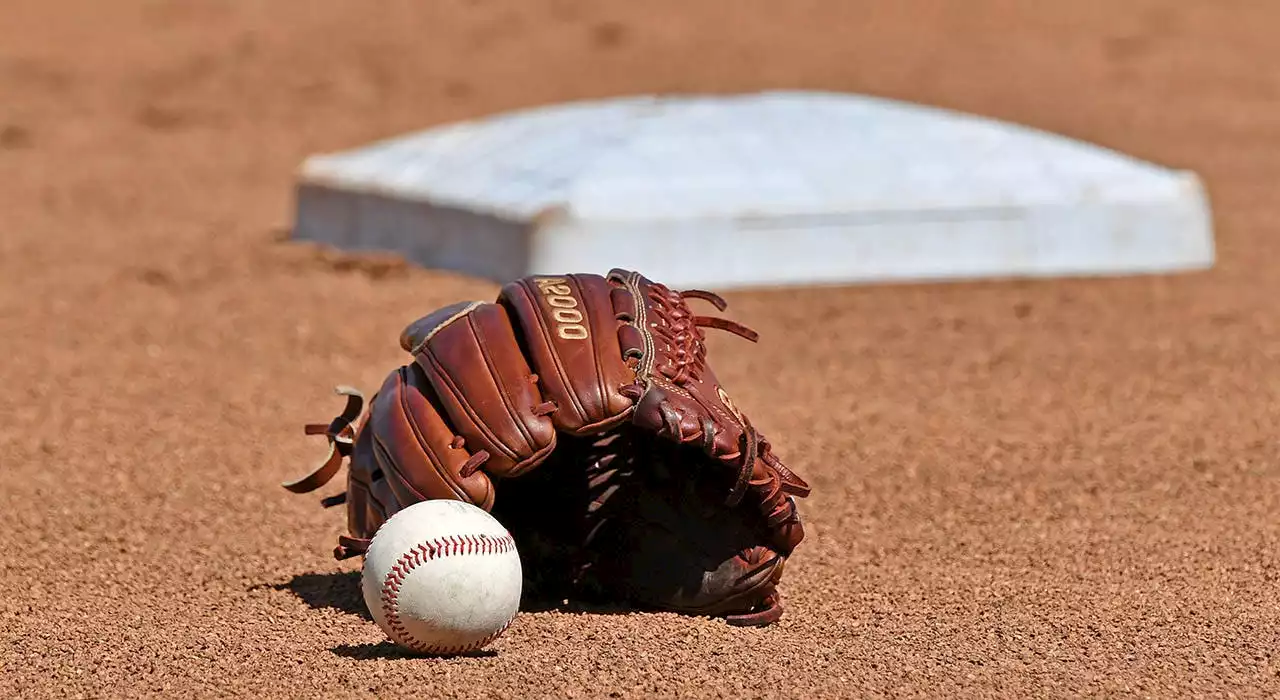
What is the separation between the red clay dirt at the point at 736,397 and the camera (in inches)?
129

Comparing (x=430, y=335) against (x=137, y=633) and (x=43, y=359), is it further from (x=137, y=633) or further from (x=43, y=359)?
(x=43, y=359)

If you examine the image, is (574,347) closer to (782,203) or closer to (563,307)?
(563,307)

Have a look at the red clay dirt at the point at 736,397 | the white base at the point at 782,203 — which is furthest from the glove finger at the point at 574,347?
the white base at the point at 782,203

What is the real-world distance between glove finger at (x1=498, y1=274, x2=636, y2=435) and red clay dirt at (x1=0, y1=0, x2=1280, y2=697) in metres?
0.42

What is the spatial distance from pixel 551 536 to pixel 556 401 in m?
0.36

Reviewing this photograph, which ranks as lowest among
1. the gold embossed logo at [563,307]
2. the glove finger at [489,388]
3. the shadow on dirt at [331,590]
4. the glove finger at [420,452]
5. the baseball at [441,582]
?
the shadow on dirt at [331,590]

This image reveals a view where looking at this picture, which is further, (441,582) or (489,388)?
(489,388)

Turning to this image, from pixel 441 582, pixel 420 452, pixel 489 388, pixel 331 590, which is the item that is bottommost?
pixel 331 590

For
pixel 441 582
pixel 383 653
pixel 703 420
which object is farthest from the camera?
pixel 703 420

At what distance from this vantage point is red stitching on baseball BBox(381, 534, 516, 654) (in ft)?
10.4

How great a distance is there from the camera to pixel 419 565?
124 inches

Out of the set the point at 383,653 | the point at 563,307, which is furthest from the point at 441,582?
the point at 563,307

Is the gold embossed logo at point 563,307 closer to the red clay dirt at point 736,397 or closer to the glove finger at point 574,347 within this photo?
the glove finger at point 574,347

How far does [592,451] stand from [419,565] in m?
0.60
